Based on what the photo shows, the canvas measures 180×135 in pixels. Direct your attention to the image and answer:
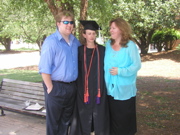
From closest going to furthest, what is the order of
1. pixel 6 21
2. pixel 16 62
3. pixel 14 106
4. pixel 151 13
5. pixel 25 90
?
pixel 14 106 → pixel 25 90 → pixel 6 21 → pixel 151 13 → pixel 16 62

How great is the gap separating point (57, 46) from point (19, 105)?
2071 millimetres

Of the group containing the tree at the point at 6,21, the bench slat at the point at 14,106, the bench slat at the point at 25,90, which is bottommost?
the bench slat at the point at 14,106

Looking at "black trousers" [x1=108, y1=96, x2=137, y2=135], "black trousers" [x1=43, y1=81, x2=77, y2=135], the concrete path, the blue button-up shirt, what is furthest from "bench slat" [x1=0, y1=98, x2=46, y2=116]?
the concrete path

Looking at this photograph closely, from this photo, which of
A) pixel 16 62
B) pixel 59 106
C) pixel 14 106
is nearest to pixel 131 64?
pixel 59 106

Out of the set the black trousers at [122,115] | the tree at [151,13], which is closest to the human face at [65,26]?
the black trousers at [122,115]

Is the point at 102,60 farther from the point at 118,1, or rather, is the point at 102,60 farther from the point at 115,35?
the point at 118,1

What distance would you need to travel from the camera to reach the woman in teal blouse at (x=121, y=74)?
2.82 metres

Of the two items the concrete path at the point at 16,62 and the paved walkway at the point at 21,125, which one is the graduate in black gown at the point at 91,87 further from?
the concrete path at the point at 16,62

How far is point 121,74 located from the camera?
279 centimetres

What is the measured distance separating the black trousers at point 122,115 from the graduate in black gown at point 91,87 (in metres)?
0.09

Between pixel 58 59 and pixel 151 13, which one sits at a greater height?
pixel 151 13

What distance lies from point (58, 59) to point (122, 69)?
833 mm

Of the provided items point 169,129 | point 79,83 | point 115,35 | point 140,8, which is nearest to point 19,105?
point 79,83

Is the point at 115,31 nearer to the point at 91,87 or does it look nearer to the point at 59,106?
the point at 91,87
